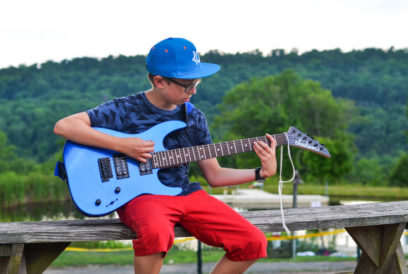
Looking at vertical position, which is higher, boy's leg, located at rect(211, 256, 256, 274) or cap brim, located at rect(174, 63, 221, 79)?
cap brim, located at rect(174, 63, 221, 79)

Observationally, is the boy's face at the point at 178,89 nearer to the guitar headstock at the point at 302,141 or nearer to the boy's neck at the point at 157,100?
the boy's neck at the point at 157,100

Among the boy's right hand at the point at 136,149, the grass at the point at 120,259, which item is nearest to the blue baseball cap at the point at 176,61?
the boy's right hand at the point at 136,149

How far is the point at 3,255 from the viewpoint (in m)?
3.14

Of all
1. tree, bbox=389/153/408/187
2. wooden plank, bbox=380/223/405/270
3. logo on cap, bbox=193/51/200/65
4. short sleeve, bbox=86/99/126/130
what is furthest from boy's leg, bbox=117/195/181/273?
tree, bbox=389/153/408/187

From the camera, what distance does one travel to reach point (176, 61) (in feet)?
10.5

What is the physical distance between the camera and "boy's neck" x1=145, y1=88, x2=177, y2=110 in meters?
3.30

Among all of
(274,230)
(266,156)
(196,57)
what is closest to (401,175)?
(274,230)

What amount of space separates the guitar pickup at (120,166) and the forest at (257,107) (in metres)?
36.1

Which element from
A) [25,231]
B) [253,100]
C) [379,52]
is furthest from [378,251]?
[379,52]

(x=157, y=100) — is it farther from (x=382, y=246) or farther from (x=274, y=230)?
(x=382, y=246)

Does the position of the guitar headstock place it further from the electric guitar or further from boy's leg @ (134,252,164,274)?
boy's leg @ (134,252,164,274)

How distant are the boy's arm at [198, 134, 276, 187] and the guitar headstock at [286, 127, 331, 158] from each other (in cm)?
13

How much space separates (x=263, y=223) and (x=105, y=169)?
35.6 inches

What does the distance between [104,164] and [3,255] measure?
679 mm
